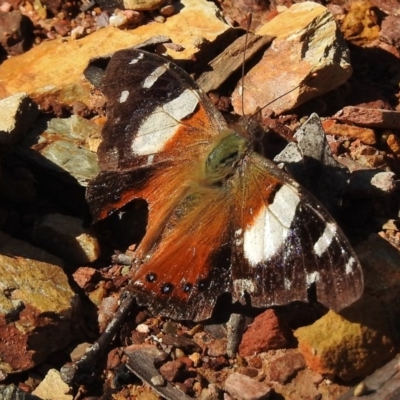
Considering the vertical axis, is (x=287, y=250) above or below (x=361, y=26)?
A: above

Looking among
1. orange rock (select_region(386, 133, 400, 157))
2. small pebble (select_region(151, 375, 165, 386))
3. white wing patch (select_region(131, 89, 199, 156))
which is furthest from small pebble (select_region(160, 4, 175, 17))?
small pebble (select_region(151, 375, 165, 386))

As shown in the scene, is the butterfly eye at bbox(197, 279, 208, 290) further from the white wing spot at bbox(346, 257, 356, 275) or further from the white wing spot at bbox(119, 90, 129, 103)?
the white wing spot at bbox(119, 90, 129, 103)

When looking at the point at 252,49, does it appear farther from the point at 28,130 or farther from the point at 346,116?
the point at 28,130

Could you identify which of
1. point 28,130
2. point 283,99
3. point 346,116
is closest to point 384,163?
point 346,116

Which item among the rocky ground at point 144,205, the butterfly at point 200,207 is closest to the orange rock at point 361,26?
the rocky ground at point 144,205

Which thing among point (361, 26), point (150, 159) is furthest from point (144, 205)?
point (361, 26)

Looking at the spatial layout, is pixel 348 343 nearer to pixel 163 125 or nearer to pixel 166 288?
pixel 166 288

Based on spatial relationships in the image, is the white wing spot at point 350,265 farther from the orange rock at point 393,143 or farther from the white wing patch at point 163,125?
the orange rock at point 393,143
